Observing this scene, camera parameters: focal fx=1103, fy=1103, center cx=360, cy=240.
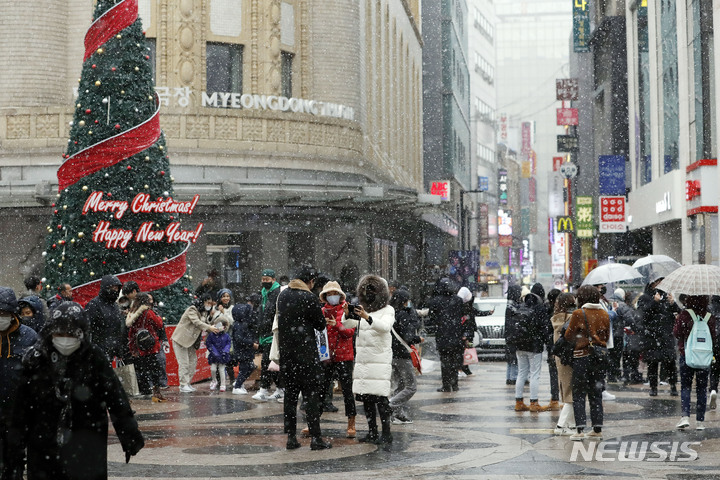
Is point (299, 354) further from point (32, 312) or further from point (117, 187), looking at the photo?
point (117, 187)

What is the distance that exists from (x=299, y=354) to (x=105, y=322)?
4187 mm

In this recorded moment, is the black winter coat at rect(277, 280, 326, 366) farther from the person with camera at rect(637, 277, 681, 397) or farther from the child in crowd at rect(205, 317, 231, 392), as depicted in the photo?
the child in crowd at rect(205, 317, 231, 392)

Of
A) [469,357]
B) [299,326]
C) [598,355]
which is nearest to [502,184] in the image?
[469,357]

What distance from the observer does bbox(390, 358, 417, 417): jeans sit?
41.8ft

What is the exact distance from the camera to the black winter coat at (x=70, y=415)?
19.4 feet

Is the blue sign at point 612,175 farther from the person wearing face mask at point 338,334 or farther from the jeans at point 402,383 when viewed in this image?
the person wearing face mask at point 338,334

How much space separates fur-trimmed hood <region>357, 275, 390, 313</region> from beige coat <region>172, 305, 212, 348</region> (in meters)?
7.00

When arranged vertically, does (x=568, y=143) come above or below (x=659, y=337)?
above

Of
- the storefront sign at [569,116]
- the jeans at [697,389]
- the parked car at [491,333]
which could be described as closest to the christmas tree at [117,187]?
the parked car at [491,333]

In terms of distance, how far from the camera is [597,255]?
53000mm

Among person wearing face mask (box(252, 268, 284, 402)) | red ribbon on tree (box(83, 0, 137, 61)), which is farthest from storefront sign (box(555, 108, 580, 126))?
person wearing face mask (box(252, 268, 284, 402))

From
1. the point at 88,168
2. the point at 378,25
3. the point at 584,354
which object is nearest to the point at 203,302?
the point at 88,168

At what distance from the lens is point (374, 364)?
11039 millimetres

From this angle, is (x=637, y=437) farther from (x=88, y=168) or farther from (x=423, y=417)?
(x=88, y=168)
